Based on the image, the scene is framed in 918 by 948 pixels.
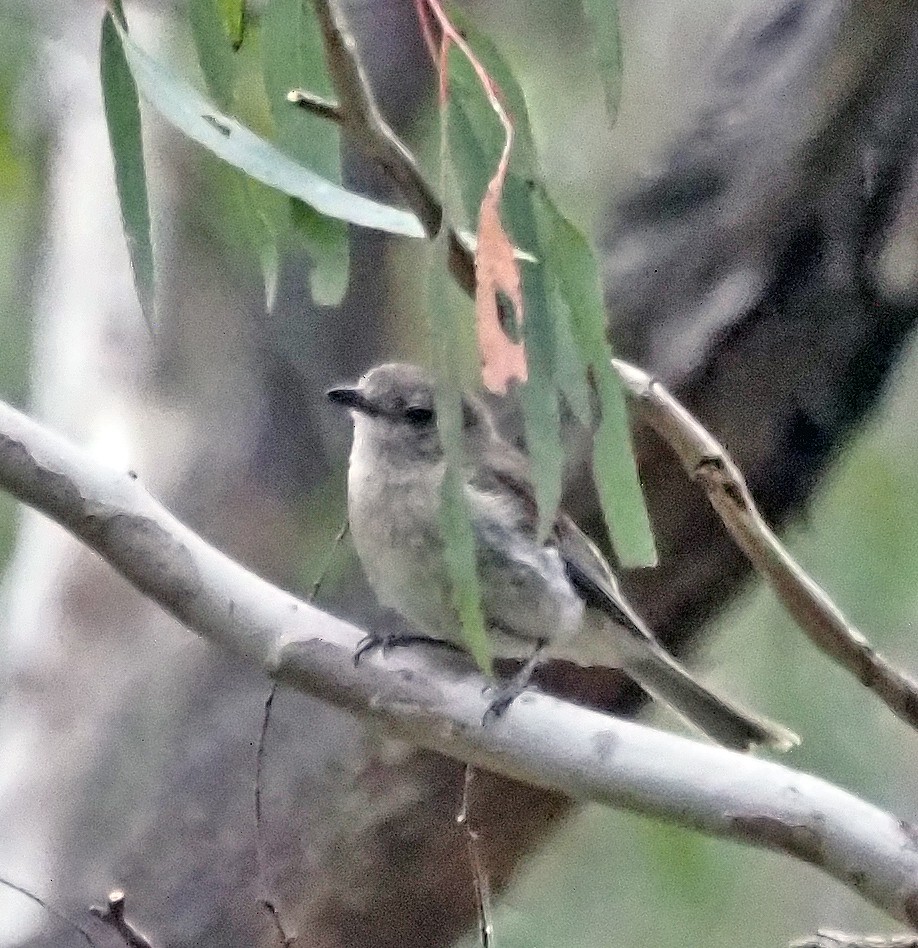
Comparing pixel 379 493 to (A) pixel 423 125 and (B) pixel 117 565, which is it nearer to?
(A) pixel 423 125

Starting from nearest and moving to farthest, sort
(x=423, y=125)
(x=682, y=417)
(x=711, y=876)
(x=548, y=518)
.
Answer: (x=548, y=518) < (x=682, y=417) < (x=423, y=125) < (x=711, y=876)

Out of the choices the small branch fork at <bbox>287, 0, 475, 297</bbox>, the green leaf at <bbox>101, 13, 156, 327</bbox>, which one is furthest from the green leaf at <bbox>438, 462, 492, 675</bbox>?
the green leaf at <bbox>101, 13, 156, 327</bbox>

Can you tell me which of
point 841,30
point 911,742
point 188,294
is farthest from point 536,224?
point 911,742

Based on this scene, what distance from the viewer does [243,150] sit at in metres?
0.67

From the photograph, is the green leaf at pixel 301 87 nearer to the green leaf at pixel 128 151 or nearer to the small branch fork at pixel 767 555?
the green leaf at pixel 128 151

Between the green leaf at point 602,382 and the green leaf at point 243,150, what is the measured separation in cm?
8

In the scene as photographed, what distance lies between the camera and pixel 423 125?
→ 4.35 ft

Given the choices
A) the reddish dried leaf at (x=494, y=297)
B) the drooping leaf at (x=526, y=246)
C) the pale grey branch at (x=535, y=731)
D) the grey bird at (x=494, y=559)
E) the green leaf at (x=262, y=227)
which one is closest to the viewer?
the reddish dried leaf at (x=494, y=297)

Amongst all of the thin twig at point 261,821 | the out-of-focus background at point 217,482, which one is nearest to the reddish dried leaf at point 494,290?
the thin twig at point 261,821

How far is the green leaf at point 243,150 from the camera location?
667mm

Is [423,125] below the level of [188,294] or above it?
above

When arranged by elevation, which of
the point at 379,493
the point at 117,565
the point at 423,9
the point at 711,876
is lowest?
the point at 711,876

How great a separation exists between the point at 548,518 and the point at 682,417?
1.02 ft

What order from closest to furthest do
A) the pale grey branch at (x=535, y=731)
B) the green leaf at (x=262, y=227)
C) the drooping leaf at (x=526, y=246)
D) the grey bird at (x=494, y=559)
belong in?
the drooping leaf at (x=526, y=246)
the pale grey branch at (x=535, y=731)
the green leaf at (x=262, y=227)
the grey bird at (x=494, y=559)
